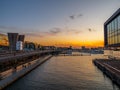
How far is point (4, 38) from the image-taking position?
139 metres

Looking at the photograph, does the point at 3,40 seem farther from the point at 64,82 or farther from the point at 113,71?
the point at 113,71

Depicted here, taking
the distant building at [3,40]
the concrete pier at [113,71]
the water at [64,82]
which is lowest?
the water at [64,82]

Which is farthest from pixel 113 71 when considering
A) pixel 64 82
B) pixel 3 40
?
pixel 3 40

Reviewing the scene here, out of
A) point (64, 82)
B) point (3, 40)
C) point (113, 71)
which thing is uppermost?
point (3, 40)

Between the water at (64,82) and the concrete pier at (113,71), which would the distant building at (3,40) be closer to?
the water at (64,82)

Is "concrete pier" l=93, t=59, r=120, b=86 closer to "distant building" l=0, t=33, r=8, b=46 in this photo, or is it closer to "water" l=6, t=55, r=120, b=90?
"water" l=6, t=55, r=120, b=90

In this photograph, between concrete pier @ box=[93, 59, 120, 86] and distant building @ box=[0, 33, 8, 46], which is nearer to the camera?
concrete pier @ box=[93, 59, 120, 86]

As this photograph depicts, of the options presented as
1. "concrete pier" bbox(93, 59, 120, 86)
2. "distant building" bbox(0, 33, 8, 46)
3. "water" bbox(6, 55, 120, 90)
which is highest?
"distant building" bbox(0, 33, 8, 46)

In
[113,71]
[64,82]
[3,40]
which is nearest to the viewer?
[64,82]

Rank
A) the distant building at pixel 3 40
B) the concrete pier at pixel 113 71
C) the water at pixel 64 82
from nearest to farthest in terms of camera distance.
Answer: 1. the water at pixel 64 82
2. the concrete pier at pixel 113 71
3. the distant building at pixel 3 40

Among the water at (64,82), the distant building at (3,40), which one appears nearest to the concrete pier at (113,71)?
the water at (64,82)

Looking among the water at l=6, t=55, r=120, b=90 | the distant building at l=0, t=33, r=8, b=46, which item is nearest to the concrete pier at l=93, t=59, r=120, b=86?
the water at l=6, t=55, r=120, b=90

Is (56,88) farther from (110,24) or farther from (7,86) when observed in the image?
(110,24)

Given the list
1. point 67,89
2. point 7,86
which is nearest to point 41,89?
point 67,89
